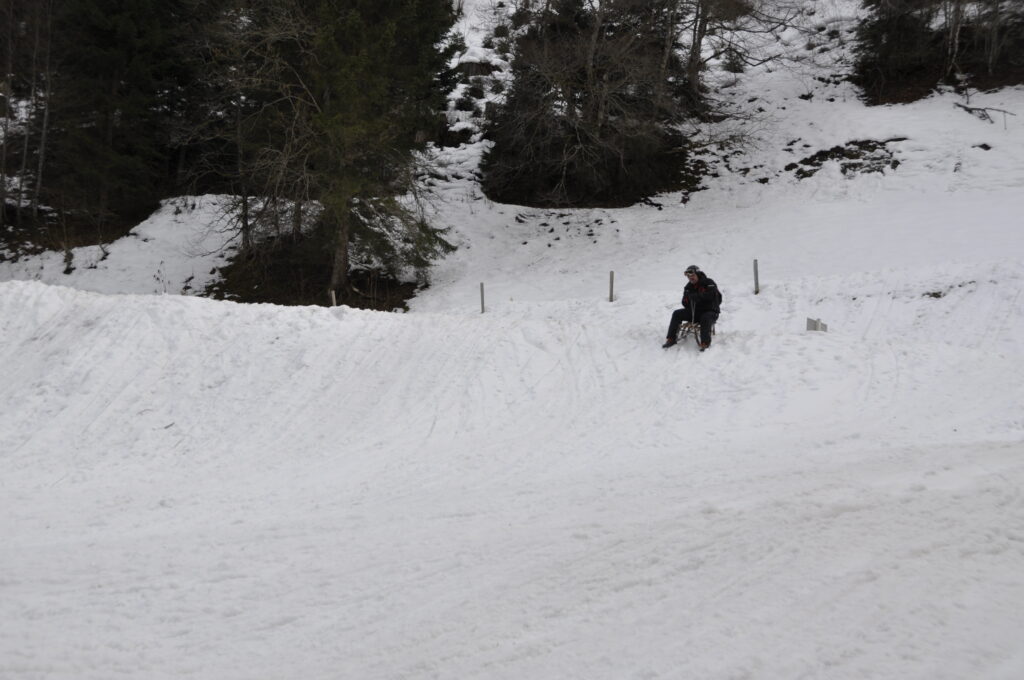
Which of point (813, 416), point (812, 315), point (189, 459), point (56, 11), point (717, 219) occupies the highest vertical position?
point (56, 11)

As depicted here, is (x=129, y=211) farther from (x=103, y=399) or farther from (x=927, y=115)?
(x=927, y=115)

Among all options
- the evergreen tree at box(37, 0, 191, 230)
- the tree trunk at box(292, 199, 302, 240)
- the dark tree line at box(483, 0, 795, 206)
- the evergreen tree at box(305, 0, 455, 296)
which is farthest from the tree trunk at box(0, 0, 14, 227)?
the dark tree line at box(483, 0, 795, 206)

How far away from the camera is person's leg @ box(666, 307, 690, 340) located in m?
9.80

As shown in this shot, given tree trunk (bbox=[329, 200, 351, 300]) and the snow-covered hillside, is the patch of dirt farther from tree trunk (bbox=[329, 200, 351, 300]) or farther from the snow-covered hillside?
tree trunk (bbox=[329, 200, 351, 300])

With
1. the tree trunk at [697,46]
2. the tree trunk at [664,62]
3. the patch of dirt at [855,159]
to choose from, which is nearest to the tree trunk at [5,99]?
the tree trunk at [664,62]

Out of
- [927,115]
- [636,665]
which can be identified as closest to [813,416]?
[636,665]

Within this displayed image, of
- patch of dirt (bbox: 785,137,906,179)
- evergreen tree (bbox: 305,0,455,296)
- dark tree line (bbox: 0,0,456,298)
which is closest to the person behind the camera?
evergreen tree (bbox: 305,0,455,296)

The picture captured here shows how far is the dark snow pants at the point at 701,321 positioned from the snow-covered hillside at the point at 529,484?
17.4 inches

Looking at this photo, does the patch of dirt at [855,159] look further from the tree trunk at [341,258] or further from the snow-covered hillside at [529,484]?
the tree trunk at [341,258]

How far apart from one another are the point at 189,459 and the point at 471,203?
17.4m

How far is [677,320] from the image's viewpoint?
32.2 feet

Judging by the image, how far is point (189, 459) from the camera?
7.23 meters

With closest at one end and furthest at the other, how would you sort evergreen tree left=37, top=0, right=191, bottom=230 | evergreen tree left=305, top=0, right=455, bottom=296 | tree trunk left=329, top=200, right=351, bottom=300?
evergreen tree left=305, top=0, right=455, bottom=296, tree trunk left=329, top=200, right=351, bottom=300, evergreen tree left=37, top=0, right=191, bottom=230

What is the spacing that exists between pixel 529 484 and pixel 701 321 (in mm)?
4941
